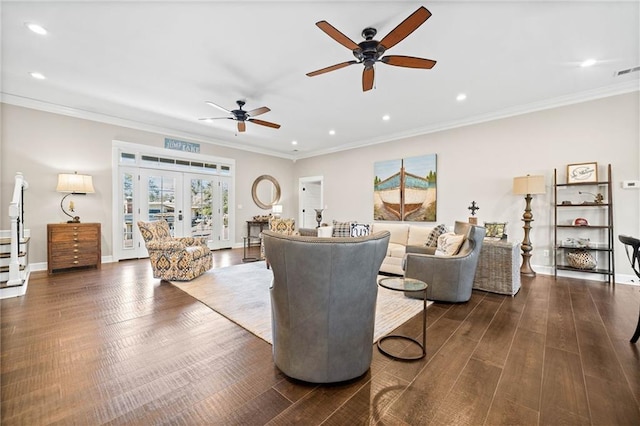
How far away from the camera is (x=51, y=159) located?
4812 millimetres

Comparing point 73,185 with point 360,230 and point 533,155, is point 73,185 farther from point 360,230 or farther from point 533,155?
point 533,155

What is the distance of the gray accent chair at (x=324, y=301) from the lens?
5.02 feet

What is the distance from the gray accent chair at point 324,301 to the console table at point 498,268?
2.63 metres

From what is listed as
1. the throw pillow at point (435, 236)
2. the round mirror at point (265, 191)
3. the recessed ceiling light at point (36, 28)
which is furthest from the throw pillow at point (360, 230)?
the recessed ceiling light at point (36, 28)

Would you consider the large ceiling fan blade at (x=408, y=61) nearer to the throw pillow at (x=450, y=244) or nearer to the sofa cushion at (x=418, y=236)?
the throw pillow at (x=450, y=244)

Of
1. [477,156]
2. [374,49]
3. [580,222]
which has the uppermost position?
[374,49]

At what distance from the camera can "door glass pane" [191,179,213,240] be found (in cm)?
669

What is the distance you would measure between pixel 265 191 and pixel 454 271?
6.38 m

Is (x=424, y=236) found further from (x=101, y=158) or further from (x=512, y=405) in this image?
(x=101, y=158)

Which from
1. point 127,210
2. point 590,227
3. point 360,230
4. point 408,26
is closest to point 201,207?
point 127,210

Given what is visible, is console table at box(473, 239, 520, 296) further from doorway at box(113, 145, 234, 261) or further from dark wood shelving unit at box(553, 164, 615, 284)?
doorway at box(113, 145, 234, 261)

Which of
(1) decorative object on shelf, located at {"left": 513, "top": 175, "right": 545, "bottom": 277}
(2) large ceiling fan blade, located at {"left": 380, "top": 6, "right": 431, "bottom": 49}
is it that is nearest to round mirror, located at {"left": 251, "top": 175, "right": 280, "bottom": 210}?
(2) large ceiling fan blade, located at {"left": 380, "top": 6, "right": 431, "bottom": 49}

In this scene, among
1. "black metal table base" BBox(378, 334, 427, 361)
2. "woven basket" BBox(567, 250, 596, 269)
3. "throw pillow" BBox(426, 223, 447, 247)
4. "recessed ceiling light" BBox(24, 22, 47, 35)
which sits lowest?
"black metal table base" BBox(378, 334, 427, 361)

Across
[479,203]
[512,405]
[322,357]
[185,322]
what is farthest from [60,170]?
[479,203]
